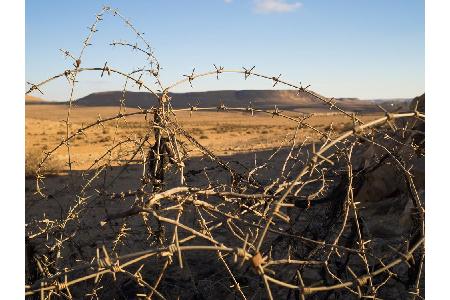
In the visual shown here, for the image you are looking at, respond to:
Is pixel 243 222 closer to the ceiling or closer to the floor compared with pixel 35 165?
closer to the ceiling

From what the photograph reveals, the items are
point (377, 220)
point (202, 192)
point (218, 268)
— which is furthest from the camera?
point (377, 220)

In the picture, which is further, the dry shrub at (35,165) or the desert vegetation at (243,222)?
the dry shrub at (35,165)

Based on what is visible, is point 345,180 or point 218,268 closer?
point 345,180

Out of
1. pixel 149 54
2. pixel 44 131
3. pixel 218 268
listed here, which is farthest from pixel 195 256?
pixel 44 131

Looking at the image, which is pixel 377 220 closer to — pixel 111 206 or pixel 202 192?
pixel 202 192

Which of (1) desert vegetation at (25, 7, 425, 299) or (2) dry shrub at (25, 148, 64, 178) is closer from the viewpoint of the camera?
(1) desert vegetation at (25, 7, 425, 299)

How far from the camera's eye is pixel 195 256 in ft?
13.9

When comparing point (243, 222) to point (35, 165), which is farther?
point (35, 165)
